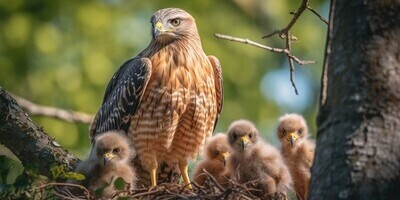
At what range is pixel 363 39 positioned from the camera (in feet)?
17.8

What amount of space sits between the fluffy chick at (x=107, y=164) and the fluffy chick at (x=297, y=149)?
→ 136cm

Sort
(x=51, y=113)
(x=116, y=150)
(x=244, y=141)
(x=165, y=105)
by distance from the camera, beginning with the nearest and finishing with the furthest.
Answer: (x=116, y=150), (x=244, y=141), (x=165, y=105), (x=51, y=113)

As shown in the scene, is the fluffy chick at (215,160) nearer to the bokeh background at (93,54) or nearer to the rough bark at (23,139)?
the rough bark at (23,139)

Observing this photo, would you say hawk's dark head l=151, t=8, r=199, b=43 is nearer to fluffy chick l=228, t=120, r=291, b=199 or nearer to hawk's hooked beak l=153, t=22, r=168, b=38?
hawk's hooked beak l=153, t=22, r=168, b=38

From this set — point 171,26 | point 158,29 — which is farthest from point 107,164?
point 171,26

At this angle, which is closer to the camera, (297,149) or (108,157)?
(108,157)

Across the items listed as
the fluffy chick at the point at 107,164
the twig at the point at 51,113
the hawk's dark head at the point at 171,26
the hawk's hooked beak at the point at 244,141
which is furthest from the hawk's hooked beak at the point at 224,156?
the twig at the point at 51,113

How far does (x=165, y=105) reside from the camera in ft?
28.3

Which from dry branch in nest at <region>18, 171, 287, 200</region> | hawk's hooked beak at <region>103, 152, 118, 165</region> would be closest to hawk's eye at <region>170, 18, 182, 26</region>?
hawk's hooked beak at <region>103, 152, 118, 165</region>

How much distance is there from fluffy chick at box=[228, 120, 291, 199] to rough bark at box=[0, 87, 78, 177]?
134 centimetres

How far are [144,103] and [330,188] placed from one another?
12.1 feet

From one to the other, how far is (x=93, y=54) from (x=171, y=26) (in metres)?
6.61

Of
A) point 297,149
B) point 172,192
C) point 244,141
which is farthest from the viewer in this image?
point 297,149

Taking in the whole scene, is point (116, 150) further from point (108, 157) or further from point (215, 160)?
point (215, 160)
